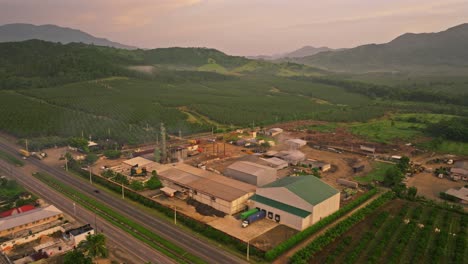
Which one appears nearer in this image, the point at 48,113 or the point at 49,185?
the point at 49,185

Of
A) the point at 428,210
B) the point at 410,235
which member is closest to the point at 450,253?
the point at 410,235

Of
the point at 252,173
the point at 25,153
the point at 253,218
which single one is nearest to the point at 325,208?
the point at 253,218

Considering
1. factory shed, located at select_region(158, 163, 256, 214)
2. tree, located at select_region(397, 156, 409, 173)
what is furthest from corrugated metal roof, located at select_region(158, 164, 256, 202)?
tree, located at select_region(397, 156, 409, 173)

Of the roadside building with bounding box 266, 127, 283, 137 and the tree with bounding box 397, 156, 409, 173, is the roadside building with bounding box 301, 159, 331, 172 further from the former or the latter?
the roadside building with bounding box 266, 127, 283, 137

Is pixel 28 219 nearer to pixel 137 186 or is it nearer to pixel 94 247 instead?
pixel 94 247

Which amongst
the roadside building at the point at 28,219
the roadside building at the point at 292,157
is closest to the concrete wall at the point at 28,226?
the roadside building at the point at 28,219

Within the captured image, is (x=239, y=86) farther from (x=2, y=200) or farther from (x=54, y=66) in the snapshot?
(x=2, y=200)
